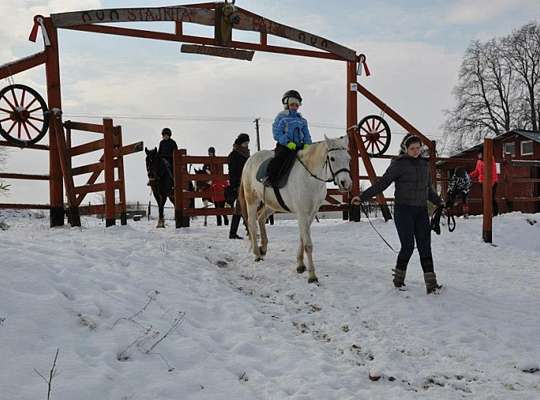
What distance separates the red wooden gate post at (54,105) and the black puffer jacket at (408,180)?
715 centimetres

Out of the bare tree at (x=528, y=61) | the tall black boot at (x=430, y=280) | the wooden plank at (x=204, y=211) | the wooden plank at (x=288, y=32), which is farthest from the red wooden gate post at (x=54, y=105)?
Result: the bare tree at (x=528, y=61)

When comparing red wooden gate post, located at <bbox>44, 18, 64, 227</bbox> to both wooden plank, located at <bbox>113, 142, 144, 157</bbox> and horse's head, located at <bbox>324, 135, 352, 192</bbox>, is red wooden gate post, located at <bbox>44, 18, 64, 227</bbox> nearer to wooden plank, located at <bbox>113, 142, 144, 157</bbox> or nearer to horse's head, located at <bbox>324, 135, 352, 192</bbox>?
wooden plank, located at <bbox>113, 142, 144, 157</bbox>

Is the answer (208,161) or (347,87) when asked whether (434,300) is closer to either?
(208,161)

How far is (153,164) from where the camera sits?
12609 mm

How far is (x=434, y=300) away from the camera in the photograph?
5508 millimetres

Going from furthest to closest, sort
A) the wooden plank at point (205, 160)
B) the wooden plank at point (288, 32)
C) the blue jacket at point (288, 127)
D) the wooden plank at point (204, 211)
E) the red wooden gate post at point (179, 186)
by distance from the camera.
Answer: the wooden plank at point (288, 32) < the wooden plank at point (205, 160) < the wooden plank at point (204, 211) < the red wooden gate post at point (179, 186) < the blue jacket at point (288, 127)

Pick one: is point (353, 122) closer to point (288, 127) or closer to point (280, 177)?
point (288, 127)

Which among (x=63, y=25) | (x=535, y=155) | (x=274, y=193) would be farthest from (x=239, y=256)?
(x=535, y=155)

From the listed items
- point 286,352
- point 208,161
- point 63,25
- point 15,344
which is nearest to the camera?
point 15,344

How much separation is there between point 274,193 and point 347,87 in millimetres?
7434

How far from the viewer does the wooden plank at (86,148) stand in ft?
33.2

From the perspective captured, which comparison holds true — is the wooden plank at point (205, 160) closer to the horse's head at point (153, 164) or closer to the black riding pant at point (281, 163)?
the horse's head at point (153, 164)

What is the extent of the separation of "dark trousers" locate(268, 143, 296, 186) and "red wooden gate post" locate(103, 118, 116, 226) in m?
4.35

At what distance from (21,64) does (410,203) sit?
869cm
